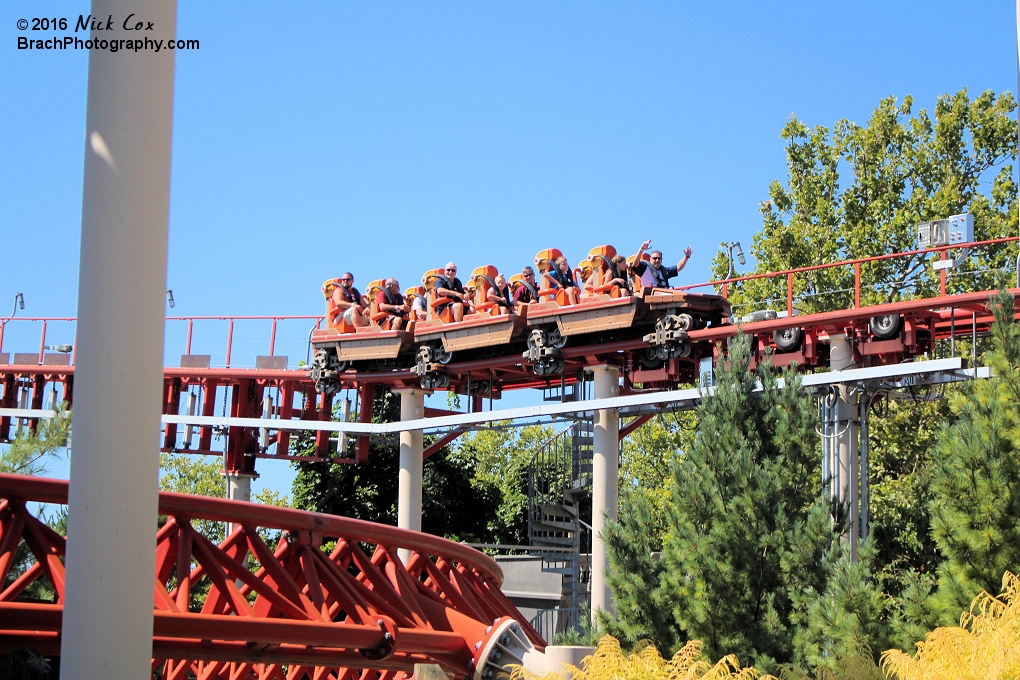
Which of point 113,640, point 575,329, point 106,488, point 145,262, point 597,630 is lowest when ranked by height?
point 597,630

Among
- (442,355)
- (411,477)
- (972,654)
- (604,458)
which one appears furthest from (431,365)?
(972,654)

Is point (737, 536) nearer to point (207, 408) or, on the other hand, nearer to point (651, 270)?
point (651, 270)

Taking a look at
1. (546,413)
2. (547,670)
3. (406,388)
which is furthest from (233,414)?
(547,670)

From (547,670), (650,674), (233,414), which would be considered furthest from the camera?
(233,414)

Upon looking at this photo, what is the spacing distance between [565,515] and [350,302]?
479 centimetres

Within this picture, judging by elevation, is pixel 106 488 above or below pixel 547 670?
above

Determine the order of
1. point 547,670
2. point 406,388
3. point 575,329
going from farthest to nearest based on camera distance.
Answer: point 406,388 < point 575,329 < point 547,670

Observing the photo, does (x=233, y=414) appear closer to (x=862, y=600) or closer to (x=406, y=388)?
(x=406, y=388)

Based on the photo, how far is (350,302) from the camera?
20094mm

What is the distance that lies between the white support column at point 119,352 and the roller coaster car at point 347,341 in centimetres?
1541

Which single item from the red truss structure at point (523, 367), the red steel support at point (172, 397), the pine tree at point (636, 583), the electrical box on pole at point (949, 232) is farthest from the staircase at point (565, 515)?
the pine tree at point (636, 583)

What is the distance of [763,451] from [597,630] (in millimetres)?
1947

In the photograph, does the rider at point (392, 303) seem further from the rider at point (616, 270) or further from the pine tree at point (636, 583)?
the pine tree at point (636, 583)

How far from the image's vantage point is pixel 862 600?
27.8 ft
